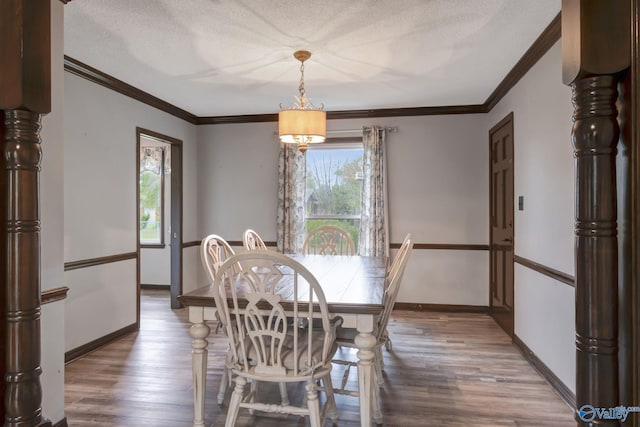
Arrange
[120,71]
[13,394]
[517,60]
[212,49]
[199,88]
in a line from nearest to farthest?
[13,394], [212,49], [517,60], [120,71], [199,88]

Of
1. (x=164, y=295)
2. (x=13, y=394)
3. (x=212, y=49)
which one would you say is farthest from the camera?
(x=164, y=295)

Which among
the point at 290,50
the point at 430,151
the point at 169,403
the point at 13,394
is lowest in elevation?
the point at 169,403

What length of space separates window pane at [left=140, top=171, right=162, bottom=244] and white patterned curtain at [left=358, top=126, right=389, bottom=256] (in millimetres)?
3334

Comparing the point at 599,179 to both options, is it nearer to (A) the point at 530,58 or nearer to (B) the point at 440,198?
(A) the point at 530,58

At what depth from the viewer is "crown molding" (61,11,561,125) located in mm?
2933

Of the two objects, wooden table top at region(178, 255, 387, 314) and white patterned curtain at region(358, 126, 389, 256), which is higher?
white patterned curtain at region(358, 126, 389, 256)

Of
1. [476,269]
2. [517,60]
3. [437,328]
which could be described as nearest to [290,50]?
[517,60]

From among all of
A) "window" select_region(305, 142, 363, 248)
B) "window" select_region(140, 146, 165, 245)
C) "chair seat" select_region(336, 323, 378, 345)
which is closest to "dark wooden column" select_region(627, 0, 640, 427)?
"chair seat" select_region(336, 323, 378, 345)

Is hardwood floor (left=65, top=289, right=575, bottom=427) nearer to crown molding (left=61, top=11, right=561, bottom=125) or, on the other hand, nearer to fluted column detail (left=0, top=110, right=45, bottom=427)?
fluted column detail (left=0, top=110, right=45, bottom=427)

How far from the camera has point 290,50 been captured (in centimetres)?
311

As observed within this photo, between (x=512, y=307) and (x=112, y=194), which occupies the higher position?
(x=112, y=194)

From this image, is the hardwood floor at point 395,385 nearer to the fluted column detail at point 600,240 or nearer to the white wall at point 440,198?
the white wall at point 440,198

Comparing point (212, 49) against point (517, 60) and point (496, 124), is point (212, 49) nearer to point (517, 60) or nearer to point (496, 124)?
point (517, 60)

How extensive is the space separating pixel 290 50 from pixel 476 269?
11.1ft
